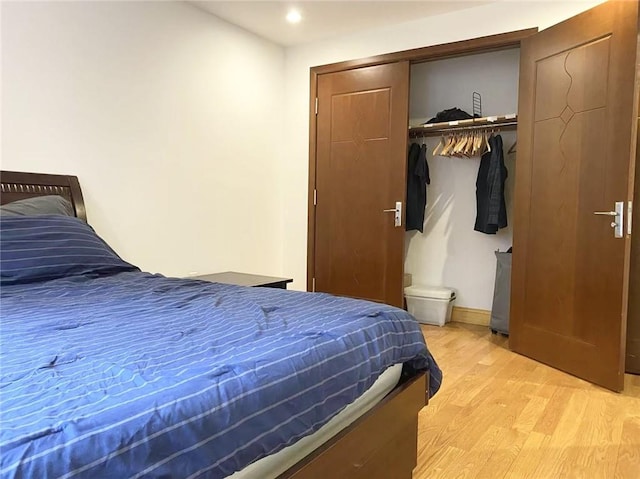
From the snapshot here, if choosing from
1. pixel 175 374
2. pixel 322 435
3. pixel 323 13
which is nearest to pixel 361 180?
pixel 323 13

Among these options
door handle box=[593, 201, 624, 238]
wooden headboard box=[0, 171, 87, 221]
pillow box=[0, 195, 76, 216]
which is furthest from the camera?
door handle box=[593, 201, 624, 238]

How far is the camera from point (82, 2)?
8.82 feet

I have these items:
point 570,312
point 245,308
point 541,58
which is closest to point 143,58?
point 245,308

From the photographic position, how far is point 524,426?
6.79 ft

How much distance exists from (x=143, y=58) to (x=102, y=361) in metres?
2.63

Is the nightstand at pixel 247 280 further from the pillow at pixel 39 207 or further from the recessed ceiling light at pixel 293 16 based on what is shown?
the recessed ceiling light at pixel 293 16

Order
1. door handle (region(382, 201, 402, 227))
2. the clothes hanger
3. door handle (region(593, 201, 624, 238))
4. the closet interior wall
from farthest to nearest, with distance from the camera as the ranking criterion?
the clothes hanger, the closet interior wall, door handle (region(382, 201, 402, 227)), door handle (region(593, 201, 624, 238))

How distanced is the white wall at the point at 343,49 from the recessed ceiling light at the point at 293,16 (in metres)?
0.49

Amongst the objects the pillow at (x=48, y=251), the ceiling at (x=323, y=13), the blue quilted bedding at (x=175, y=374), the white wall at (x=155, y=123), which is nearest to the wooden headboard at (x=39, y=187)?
the white wall at (x=155, y=123)

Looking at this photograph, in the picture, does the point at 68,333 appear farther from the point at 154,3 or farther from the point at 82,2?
the point at 154,3

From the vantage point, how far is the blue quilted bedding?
692mm

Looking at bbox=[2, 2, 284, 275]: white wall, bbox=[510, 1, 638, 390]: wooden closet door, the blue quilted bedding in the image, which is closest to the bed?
the blue quilted bedding

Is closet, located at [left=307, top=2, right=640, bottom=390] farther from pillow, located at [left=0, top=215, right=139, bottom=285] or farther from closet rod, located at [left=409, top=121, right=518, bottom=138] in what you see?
pillow, located at [left=0, top=215, right=139, bottom=285]

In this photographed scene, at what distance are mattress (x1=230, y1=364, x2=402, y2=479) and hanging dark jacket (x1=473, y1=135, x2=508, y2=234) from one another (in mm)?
2438
